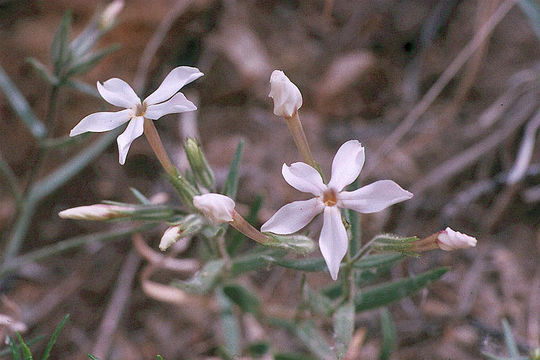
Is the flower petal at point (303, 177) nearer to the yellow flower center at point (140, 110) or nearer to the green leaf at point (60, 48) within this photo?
the yellow flower center at point (140, 110)

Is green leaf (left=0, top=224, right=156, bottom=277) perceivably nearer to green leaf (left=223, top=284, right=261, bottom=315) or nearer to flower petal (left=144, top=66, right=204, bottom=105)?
green leaf (left=223, top=284, right=261, bottom=315)

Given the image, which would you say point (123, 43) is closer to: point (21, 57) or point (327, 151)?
point (21, 57)

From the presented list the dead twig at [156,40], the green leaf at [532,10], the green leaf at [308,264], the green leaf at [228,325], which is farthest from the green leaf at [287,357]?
the green leaf at [532,10]

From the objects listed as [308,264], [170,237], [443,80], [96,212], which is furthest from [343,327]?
[443,80]

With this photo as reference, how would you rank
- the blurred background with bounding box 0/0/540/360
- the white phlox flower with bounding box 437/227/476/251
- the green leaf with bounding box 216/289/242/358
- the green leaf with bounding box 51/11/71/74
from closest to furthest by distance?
the white phlox flower with bounding box 437/227/476/251 < the green leaf with bounding box 51/11/71/74 < the green leaf with bounding box 216/289/242/358 < the blurred background with bounding box 0/0/540/360

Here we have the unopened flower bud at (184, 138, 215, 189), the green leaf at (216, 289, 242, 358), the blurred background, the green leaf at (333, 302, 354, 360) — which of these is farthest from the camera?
the blurred background

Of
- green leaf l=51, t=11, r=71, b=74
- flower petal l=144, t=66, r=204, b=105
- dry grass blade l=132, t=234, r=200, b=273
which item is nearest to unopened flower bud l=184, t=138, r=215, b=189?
flower petal l=144, t=66, r=204, b=105

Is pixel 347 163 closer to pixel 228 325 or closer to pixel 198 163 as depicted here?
pixel 198 163
